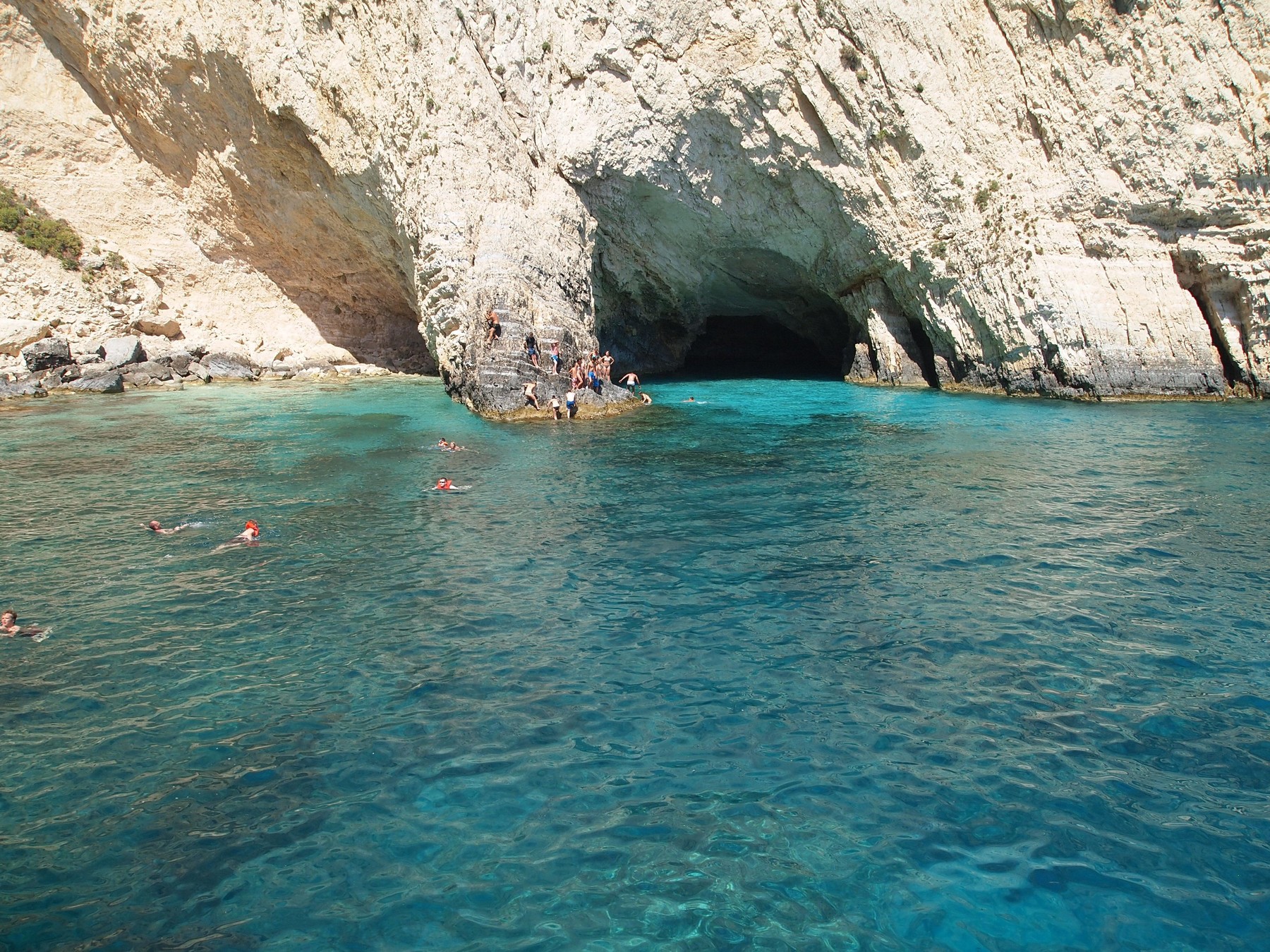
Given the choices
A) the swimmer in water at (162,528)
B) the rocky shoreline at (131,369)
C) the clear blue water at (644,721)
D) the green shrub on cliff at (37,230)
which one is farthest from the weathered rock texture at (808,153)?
the clear blue water at (644,721)

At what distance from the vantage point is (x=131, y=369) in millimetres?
34406

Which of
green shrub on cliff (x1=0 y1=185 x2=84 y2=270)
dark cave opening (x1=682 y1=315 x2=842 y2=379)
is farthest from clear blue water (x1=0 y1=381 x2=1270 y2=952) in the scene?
dark cave opening (x1=682 y1=315 x2=842 y2=379)

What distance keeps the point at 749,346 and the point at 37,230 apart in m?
36.4

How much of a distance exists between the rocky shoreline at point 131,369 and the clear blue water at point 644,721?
20.5 meters

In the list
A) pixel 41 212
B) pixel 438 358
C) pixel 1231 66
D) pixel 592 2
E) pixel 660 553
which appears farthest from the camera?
pixel 41 212

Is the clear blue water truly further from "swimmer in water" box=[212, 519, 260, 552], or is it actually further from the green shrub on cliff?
the green shrub on cliff

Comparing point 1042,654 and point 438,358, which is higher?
point 438,358

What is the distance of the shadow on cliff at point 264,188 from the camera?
31828 mm

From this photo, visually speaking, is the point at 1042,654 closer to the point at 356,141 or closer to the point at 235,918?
the point at 235,918

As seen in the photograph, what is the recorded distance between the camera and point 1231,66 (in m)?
25.7

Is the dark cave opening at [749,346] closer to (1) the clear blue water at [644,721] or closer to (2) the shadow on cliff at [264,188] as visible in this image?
(2) the shadow on cliff at [264,188]

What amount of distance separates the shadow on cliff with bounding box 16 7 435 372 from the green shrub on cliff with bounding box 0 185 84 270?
16.1 ft

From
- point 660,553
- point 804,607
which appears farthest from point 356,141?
point 804,607

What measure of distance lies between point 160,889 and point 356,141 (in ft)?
96.9
